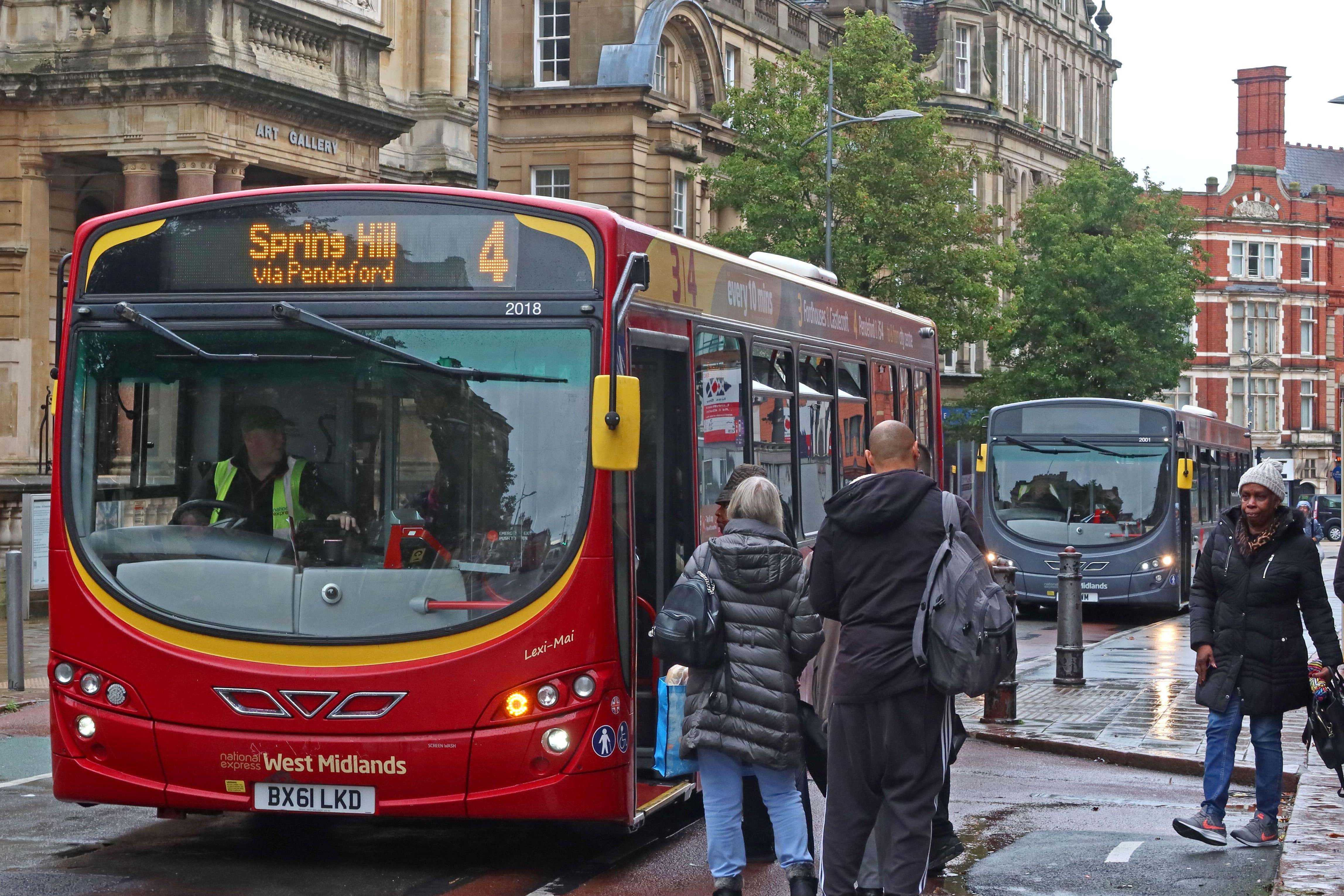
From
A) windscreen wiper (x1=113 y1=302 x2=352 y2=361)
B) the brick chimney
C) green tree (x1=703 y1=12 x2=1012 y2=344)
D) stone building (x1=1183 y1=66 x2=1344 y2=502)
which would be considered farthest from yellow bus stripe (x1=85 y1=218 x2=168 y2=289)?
the brick chimney

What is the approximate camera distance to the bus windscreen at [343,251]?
7.88 metres

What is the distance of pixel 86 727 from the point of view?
25.8 ft

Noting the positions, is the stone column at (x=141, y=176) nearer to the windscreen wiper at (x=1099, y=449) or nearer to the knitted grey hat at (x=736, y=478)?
the windscreen wiper at (x=1099, y=449)

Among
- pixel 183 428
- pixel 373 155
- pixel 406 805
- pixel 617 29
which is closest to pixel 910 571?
pixel 406 805

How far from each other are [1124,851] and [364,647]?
3.60m

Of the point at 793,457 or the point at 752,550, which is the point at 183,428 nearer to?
the point at 752,550

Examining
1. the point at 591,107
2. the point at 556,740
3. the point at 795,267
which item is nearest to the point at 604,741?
the point at 556,740

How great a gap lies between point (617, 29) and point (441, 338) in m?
34.8

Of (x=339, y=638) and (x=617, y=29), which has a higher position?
(x=617, y=29)

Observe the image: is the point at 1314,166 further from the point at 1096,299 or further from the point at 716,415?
the point at 716,415

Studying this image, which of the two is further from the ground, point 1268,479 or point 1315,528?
point 1268,479

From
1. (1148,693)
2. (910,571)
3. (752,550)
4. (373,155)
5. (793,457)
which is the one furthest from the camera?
(373,155)

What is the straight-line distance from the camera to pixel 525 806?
7.55 metres

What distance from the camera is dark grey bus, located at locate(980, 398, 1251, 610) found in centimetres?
2548
